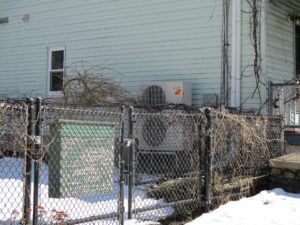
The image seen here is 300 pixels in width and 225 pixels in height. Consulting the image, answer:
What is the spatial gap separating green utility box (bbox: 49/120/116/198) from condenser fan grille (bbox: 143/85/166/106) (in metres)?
4.90

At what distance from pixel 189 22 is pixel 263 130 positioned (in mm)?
3891

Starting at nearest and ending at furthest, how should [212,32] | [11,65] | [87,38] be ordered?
[212,32] → [87,38] → [11,65]

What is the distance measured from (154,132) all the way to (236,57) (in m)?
2.35

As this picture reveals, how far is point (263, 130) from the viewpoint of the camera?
27.1ft

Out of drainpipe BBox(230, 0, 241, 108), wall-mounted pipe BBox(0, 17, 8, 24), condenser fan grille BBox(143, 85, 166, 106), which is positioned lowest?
condenser fan grille BBox(143, 85, 166, 106)

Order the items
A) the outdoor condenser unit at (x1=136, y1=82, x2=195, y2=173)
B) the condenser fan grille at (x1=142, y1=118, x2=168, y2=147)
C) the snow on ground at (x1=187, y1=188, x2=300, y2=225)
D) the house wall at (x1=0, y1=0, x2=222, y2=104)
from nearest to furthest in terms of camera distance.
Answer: the snow on ground at (x1=187, y1=188, x2=300, y2=225) → the outdoor condenser unit at (x1=136, y1=82, x2=195, y2=173) → the condenser fan grille at (x1=142, y1=118, x2=168, y2=147) → the house wall at (x1=0, y1=0, x2=222, y2=104)

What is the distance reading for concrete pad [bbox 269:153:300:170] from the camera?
25.7 ft

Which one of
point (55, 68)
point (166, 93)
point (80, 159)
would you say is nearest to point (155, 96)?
point (166, 93)

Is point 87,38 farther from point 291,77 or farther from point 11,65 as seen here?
point 291,77

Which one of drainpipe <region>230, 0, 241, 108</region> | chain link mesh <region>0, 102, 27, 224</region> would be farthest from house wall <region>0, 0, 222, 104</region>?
chain link mesh <region>0, 102, 27, 224</region>

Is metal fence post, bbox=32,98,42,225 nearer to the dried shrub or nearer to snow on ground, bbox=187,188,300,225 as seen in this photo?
snow on ground, bbox=187,188,300,225

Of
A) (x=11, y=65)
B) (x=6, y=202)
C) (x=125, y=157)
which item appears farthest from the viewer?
(x=11, y=65)

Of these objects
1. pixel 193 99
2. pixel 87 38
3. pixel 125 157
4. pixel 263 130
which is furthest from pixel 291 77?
pixel 125 157

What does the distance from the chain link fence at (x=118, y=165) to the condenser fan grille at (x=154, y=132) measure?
274 mm
